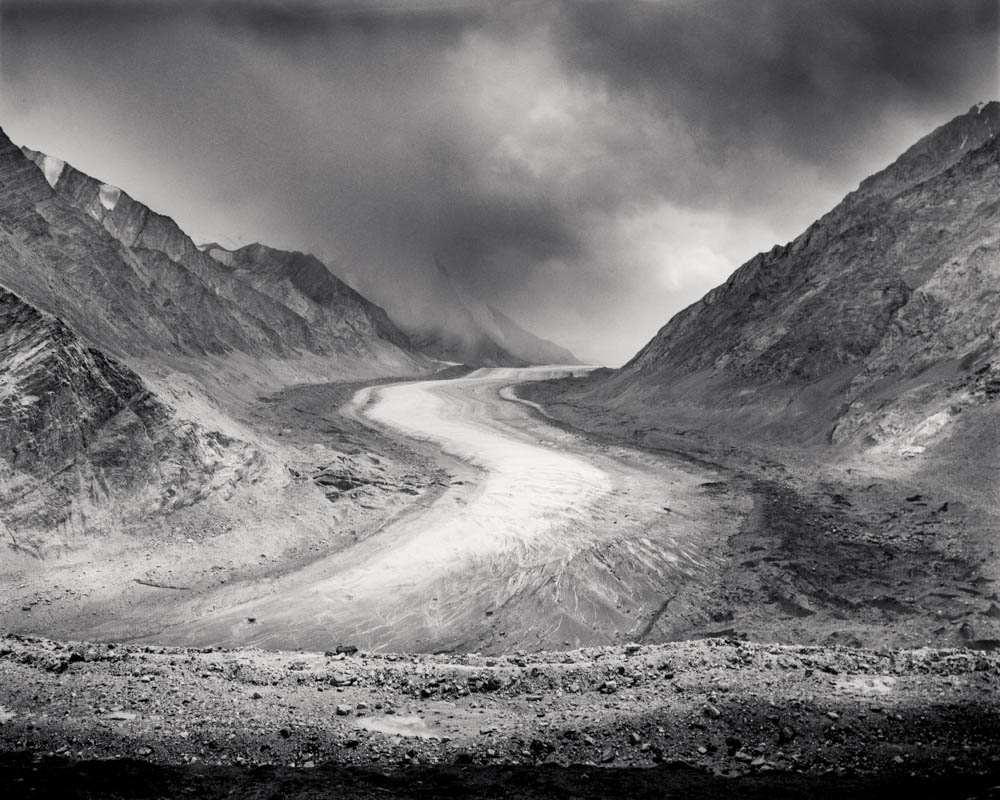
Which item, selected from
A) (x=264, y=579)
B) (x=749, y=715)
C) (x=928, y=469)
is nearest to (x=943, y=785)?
(x=749, y=715)

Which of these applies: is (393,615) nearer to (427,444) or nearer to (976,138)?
(427,444)

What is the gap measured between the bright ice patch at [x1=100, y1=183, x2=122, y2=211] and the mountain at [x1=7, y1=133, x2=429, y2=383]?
14 centimetres

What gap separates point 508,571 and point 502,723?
23.7ft

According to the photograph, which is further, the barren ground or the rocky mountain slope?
the rocky mountain slope

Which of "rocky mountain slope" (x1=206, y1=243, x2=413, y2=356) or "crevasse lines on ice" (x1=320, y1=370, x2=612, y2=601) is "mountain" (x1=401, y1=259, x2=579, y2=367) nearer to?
"rocky mountain slope" (x1=206, y1=243, x2=413, y2=356)

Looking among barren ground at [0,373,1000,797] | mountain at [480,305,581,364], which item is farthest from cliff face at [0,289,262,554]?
mountain at [480,305,581,364]

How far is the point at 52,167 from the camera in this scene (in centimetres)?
7044

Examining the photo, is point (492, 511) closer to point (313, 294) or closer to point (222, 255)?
point (313, 294)

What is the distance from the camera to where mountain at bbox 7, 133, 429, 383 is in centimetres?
3503

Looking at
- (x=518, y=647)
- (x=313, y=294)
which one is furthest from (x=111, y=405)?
(x=313, y=294)

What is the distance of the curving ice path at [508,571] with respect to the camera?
39.8 ft

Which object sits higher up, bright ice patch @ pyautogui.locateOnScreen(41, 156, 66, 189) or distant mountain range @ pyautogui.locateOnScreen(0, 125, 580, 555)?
bright ice patch @ pyautogui.locateOnScreen(41, 156, 66, 189)

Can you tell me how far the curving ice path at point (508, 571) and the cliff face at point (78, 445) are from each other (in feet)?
17.1

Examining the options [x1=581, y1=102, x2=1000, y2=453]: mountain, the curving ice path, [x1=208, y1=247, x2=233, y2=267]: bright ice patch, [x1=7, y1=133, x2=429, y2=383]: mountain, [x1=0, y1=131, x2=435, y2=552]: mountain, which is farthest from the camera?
[x1=208, y1=247, x2=233, y2=267]: bright ice patch
